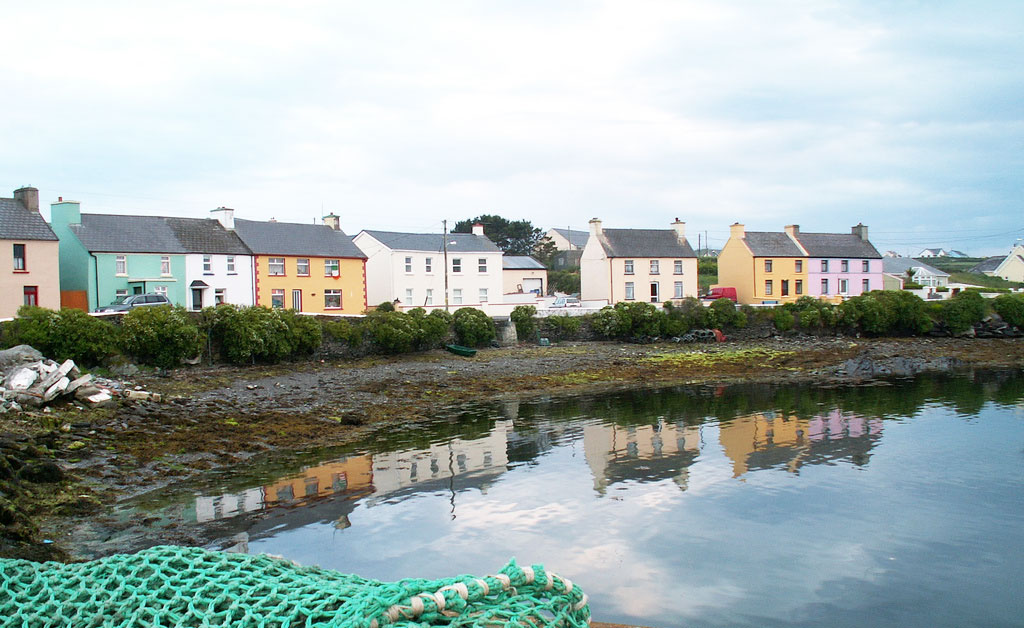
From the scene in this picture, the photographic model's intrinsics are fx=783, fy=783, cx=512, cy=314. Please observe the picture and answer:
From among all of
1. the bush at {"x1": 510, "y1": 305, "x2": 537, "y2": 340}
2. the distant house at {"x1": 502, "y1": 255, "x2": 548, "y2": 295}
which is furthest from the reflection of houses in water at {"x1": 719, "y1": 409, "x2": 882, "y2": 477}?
the distant house at {"x1": 502, "y1": 255, "x2": 548, "y2": 295}

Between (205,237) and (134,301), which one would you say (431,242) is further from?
(134,301)

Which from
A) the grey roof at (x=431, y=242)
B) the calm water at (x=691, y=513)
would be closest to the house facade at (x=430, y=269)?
the grey roof at (x=431, y=242)

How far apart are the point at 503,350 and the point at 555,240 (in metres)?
57.8

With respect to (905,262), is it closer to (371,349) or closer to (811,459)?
(371,349)

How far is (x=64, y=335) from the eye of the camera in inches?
1171

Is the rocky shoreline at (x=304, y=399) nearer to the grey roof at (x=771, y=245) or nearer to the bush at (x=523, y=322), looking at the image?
the bush at (x=523, y=322)

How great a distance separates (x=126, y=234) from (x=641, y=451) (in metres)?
38.7

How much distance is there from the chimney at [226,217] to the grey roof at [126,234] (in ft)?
11.7

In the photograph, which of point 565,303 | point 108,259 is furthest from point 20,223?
point 565,303

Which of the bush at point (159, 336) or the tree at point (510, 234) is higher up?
the tree at point (510, 234)

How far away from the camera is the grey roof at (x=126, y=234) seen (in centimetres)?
4506

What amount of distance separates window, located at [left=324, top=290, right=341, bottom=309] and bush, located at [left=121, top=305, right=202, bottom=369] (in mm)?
20070

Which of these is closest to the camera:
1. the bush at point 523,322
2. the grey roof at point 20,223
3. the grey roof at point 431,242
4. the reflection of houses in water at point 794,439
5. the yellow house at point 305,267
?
the reflection of houses in water at point 794,439

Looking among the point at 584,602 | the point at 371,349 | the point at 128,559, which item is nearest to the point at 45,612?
the point at 128,559
